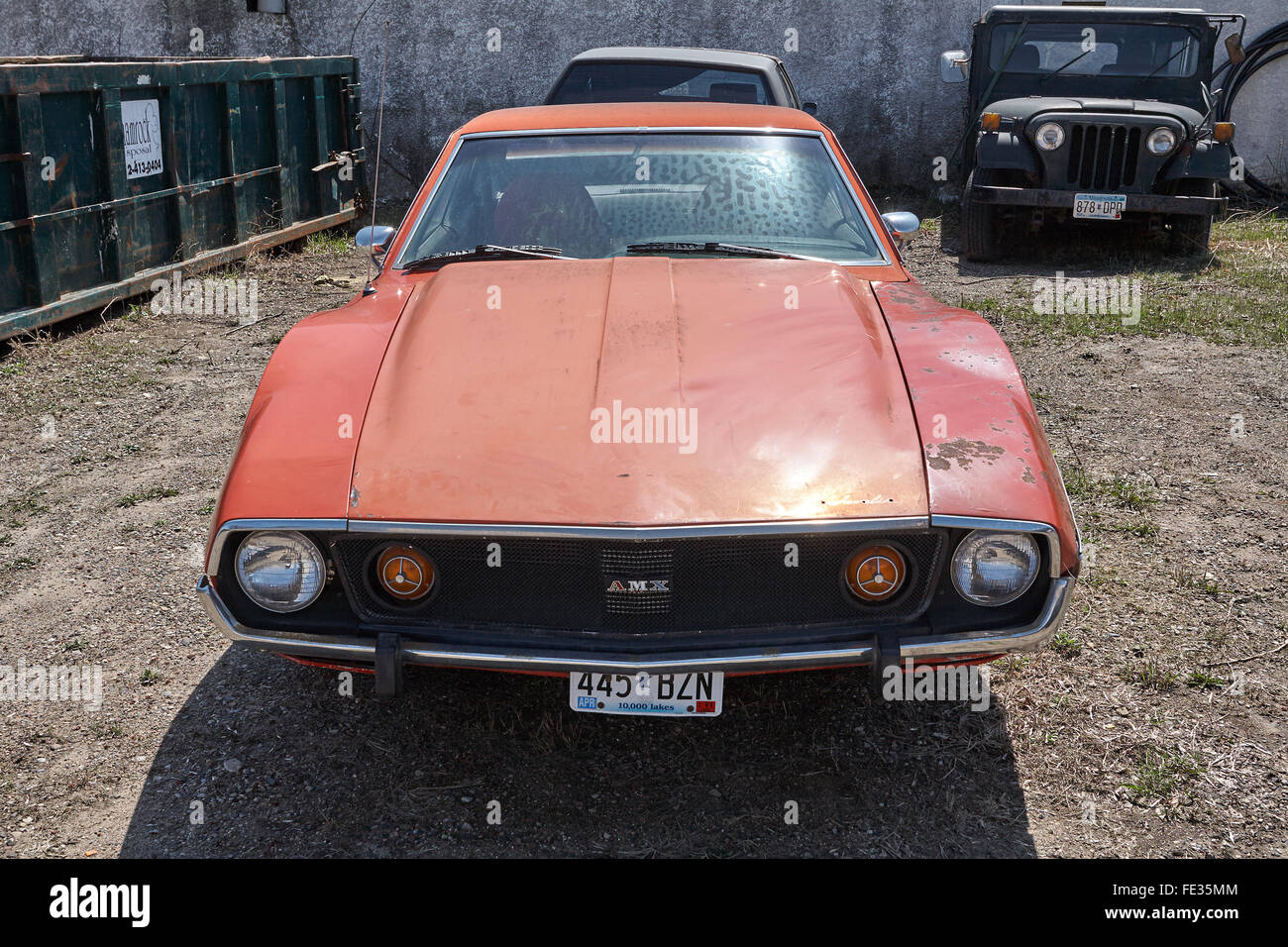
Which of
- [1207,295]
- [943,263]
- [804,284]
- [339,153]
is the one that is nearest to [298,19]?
[339,153]

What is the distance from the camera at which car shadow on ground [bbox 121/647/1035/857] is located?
99.7 inches

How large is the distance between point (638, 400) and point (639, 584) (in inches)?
18.1

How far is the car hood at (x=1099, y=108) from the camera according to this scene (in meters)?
8.12

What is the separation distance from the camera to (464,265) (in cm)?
333

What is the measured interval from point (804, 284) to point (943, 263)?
562cm

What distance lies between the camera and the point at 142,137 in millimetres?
6844

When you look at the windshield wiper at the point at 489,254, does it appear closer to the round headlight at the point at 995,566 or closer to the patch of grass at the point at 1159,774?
the round headlight at the point at 995,566

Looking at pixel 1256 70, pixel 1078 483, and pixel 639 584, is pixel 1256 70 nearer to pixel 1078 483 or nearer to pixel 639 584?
pixel 1078 483

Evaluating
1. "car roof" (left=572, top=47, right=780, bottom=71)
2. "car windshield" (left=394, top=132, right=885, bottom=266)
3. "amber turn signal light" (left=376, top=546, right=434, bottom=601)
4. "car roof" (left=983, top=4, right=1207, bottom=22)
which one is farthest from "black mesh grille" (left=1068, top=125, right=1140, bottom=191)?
"amber turn signal light" (left=376, top=546, right=434, bottom=601)

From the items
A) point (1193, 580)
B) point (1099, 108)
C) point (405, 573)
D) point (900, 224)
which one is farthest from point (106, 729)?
point (1099, 108)

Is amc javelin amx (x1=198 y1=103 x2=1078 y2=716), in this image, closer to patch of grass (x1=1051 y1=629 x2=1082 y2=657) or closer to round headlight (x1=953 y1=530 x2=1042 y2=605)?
round headlight (x1=953 y1=530 x2=1042 y2=605)

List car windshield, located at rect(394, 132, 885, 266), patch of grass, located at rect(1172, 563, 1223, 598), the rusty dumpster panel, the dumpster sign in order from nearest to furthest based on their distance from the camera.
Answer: car windshield, located at rect(394, 132, 885, 266), patch of grass, located at rect(1172, 563, 1223, 598), the rusty dumpster panel, the dumpster sign

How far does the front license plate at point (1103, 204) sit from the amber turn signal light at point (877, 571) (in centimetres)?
648
